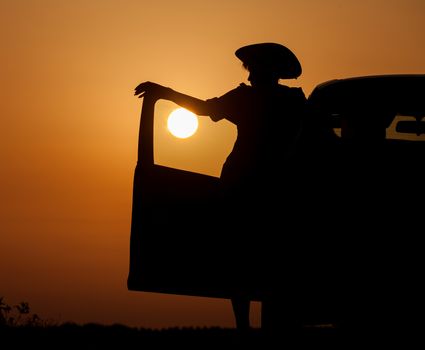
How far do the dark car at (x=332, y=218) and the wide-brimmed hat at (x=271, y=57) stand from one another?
851mm

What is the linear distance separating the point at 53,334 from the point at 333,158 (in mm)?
3785

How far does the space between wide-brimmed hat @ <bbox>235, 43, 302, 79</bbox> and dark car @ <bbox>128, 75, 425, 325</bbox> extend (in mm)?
851

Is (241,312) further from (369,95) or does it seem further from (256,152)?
(369,95)

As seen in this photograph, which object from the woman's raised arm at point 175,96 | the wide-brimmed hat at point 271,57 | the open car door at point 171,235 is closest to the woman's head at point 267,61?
the wide-brimmed hat at point 271,57

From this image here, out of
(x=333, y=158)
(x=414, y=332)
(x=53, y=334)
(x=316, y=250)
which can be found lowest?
(x=53, y=334)

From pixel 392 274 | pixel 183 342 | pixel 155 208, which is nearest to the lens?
pixel 392 274

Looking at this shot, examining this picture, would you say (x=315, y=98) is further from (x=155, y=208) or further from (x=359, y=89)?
(x=155, y=208)

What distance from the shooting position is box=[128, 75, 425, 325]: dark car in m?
6.69

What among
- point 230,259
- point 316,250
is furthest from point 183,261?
point 316,250

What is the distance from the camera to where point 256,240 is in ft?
23.6

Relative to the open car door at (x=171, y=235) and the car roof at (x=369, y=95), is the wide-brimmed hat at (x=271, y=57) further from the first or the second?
the open car door at (x=171, y=235)

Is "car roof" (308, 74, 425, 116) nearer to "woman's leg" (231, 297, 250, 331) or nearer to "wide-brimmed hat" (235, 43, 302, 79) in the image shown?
"wide-brimmed hat" (235, 43, 302, 79)

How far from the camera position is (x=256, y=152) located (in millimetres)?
7977

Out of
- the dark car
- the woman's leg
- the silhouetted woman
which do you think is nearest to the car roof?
the dark car
